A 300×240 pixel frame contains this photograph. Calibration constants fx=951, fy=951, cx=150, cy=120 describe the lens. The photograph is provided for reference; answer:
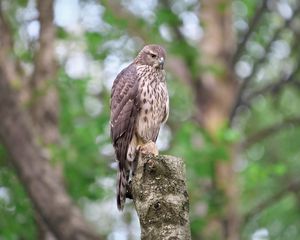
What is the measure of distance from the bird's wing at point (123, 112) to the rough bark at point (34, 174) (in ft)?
13.1

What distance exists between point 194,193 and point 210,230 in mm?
1110

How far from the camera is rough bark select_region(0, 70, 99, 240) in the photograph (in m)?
12.9

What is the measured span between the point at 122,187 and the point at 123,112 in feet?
2.85

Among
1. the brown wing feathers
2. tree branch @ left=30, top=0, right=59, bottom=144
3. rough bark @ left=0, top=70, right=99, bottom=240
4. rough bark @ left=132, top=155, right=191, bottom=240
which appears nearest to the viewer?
rough bark @ left=132, top=155, right=191, bottom=240

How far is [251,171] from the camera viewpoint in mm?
14695

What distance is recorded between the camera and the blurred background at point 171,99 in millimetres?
14758

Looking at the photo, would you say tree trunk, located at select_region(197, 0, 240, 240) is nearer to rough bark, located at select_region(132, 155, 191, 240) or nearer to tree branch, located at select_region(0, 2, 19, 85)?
tree branch, located at select_region(0, 2, 19, 85)

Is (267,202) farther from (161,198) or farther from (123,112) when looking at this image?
(161,198)

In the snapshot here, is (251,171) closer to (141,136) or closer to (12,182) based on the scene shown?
(12,182)

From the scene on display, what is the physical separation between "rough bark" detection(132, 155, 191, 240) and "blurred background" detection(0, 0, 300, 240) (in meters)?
7.00

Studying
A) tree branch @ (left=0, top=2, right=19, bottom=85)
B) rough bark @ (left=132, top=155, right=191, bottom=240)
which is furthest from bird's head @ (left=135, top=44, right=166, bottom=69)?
tree branch @ (left=0, top=2, right=19, bottom=85)

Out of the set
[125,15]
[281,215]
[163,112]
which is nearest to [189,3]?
[125,15]

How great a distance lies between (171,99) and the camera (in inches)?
640

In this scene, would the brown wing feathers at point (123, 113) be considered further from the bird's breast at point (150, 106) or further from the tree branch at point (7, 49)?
the tree branch at point (7, 49)
